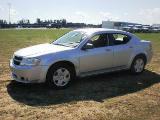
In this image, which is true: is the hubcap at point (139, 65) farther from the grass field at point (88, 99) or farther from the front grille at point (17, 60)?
the front grille at point (17, 60)

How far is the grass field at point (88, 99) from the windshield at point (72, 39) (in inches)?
Result: 46.9

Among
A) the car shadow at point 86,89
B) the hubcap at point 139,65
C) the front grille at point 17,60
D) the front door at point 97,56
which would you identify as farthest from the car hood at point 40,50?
the hubcap at point 139,65

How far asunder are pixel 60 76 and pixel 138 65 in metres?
3.47

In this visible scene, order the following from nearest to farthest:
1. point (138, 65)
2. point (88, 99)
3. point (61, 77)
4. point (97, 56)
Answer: point (88, 99) → point (61, 77) → point (97, 56) → point (138, 65)

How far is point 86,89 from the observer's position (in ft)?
30.8

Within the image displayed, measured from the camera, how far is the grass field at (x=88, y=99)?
280 inches

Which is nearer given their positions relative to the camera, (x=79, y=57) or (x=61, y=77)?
(x=61, y=77)

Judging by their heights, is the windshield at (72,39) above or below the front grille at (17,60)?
above

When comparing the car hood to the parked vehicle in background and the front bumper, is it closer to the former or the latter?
the parked vehicle in background

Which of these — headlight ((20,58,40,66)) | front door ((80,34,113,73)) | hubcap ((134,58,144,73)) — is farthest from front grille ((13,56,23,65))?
hubcap ((134,58,144,73))

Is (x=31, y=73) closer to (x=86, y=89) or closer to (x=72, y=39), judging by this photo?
(x=86, y=89)

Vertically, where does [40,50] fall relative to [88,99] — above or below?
above

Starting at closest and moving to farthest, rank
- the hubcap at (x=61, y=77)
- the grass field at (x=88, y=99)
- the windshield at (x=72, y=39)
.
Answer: the grass field at (x=88, y=99)
the hubcap at (x=61, y=77)
the windshield at (x=72, y=39)

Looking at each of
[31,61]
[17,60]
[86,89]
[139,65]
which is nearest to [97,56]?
[86,89]
